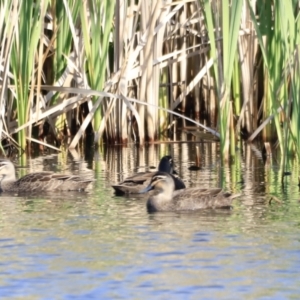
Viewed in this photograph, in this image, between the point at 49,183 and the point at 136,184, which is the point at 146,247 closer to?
the point at 136,184

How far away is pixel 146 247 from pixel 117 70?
21.4 ft

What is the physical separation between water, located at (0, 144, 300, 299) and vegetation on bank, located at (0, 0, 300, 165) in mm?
2297

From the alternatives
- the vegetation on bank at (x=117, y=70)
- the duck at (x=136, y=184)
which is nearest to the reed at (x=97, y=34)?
the vegetation on bank at (x=117, y=70)

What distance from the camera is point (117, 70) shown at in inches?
566

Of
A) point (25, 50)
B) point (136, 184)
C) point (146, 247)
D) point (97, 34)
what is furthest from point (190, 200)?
point (97, 34)

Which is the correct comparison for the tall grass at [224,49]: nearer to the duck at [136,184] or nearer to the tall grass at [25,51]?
the duck at [136,184]

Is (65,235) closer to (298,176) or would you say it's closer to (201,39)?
(298,176)

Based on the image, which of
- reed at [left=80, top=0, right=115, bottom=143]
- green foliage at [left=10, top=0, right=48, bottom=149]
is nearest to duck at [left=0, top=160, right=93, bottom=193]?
green foliage at [left=10, top=0, right=48, bottom=149]

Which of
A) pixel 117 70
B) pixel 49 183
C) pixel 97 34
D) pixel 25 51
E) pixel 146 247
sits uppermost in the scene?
pixel 97 34

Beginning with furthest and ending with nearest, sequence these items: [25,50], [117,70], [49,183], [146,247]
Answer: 1. [117,70]
2. [25,50]
3. [49,183]
4. [146,247]

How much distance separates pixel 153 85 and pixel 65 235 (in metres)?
6.38

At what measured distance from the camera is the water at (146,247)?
22.7ft

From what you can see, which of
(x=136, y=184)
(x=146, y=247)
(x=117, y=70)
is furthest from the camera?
(x=117, y=70)

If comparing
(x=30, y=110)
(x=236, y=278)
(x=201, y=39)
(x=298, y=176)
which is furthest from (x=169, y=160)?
(x=236, y=278)
